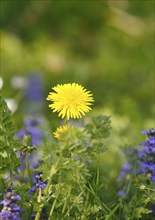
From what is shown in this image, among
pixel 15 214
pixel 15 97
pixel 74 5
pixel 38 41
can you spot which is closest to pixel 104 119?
pixel 15 214

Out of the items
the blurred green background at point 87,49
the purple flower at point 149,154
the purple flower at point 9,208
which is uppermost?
the blurred green background at point 87,49

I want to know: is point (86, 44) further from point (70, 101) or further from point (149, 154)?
point (70, 101)

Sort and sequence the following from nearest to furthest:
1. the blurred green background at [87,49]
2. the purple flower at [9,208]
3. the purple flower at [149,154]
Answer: the purple flower at [9,208]
the purple flower at [149,154]
the blurred green background at [87,49]

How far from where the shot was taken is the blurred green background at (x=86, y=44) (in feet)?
15.8

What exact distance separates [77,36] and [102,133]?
461 cm

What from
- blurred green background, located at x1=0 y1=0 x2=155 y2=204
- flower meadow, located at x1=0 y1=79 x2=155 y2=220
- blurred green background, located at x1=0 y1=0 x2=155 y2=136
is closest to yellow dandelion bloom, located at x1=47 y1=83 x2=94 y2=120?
flower meadow, located at x1=0 y1=79 x2=155 y2=220

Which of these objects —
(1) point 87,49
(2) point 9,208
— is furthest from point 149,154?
(1) point 87,49

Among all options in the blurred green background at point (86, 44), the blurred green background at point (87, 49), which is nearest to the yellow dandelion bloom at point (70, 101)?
the blurred green background at point (87, 49)

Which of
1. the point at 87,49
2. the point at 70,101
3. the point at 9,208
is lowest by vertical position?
the point at 9,208

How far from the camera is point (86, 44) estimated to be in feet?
20.3

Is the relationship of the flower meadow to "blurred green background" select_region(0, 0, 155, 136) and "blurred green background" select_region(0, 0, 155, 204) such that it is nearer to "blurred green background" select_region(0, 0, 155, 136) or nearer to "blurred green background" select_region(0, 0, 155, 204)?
"blurred green background" select_region(0, 0, 155, 204)

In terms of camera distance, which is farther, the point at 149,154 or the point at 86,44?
the point at 86,44

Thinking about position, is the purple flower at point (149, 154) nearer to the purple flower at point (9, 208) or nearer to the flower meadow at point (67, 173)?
the flower meadow at point (67, 173)

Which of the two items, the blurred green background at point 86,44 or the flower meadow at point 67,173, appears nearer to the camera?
the flower meadow at point 67,173
